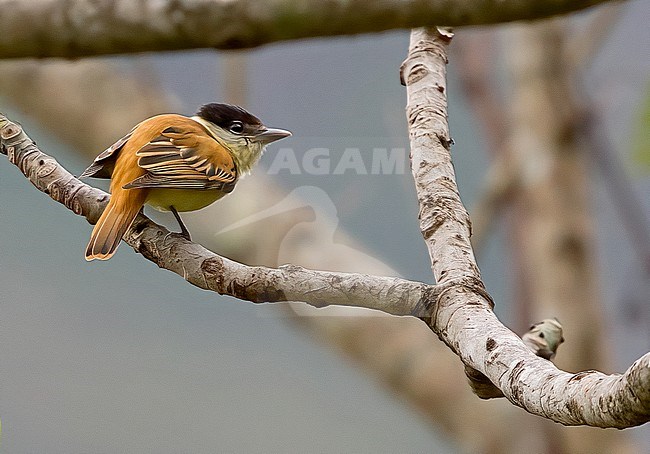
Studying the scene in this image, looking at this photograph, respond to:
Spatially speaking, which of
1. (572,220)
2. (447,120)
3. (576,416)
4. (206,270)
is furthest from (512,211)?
(576,416)

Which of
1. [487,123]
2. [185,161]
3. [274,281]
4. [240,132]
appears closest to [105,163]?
[185,161]

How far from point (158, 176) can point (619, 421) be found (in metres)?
0.48

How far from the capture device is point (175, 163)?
2.86 ft

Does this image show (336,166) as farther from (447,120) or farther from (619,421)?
(619,421)

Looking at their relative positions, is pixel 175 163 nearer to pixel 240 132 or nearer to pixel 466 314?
pixel 240 132

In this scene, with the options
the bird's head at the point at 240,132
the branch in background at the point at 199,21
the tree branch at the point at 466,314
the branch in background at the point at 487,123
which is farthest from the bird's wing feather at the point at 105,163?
the branch in background at the point at 487,123

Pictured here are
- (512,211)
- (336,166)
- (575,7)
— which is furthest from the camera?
(512,211)

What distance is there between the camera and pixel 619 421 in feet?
1.46

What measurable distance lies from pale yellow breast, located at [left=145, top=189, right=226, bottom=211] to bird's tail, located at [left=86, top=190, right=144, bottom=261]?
8 centimetres

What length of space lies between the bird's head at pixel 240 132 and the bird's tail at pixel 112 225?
0.73ft

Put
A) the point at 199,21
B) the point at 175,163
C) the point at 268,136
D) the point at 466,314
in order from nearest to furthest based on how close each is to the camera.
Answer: the point at 199,21 → the point at 466,314 → the point at 175,163 → the point at 268,136

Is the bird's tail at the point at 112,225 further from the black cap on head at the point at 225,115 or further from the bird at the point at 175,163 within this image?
the black cap on head at the point at 225,115

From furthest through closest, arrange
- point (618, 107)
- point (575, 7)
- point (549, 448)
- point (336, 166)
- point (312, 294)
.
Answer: point (618, 107) → point (549, 448) → point (336, 166) → point (312, 294) → point (575, 7)

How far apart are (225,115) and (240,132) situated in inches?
0.9
